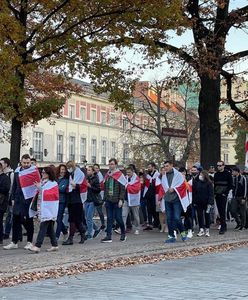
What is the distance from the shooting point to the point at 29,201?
1520 cm

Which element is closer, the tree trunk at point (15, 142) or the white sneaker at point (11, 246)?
the white sneaker at point (11, 246)

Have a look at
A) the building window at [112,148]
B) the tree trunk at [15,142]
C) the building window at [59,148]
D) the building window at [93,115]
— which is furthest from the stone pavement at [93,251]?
the building window at [112,148]

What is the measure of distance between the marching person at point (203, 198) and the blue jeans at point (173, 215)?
194 cm

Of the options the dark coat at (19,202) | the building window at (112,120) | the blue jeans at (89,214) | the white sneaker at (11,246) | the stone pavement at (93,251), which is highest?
the building window at (112,120)

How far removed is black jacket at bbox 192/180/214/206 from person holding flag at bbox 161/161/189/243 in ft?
5.75

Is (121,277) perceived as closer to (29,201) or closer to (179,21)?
(29,201)

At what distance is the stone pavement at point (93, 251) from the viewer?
12617 millimetres

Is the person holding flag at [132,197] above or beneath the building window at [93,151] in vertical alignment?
beneath

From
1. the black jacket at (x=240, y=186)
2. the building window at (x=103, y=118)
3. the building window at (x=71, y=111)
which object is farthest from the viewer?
the building window at (x=103, y=118)

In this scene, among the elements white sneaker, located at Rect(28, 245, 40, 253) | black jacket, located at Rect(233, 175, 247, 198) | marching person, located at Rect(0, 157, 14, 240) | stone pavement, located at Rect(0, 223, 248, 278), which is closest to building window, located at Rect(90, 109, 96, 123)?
black jacket, located at Rect(233, 175, 247, 198)

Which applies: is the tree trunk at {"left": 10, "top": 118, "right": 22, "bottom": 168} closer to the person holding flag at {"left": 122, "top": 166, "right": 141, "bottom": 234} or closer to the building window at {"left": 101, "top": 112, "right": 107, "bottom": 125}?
the person holding flag at {"left": 122, "top": 166, "right": 141, "bottom": 234}

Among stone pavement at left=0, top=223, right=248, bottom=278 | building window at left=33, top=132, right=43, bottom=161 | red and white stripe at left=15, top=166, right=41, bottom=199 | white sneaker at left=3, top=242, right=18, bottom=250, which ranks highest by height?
building window at left=33, top=132, right=43, bottom=161

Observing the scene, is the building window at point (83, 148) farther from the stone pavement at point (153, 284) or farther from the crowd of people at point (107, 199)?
the stone pavement at point (153, 284)

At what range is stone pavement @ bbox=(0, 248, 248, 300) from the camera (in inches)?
375
